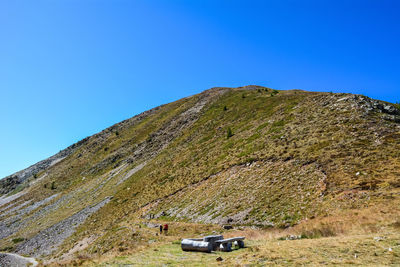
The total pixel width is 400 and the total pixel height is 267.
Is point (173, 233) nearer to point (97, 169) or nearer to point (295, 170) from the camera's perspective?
point (295, 170)

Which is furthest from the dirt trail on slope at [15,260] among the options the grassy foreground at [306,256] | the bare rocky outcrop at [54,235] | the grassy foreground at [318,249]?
the grassy foreground at [306,256]

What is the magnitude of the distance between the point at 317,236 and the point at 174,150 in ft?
191

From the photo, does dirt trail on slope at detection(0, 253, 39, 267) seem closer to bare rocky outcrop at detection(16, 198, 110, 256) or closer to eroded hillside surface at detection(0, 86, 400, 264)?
bare rocky outcrop at detection(16, 198, 110, 256)

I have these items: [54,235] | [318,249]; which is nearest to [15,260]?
[54,235]

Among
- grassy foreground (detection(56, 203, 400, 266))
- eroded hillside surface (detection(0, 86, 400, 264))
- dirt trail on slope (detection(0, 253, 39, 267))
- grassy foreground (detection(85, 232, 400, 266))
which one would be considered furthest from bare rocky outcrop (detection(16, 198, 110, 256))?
grassy foreground (detection(85, 232, 400, 266))

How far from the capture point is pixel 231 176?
4169 cm

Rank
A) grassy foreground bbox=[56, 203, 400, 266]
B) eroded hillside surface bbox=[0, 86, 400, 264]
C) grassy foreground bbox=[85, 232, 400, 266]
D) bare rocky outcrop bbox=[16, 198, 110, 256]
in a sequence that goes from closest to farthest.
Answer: grassy foreground bbox=[85, 232, 400, 266] < grassy foreground bbox=[56, 203, 400, 266] < eroded hillside surface bbox=[0, 86, 400, 264] < bare rocky outcrop bbox=[16, 198, 110, 256]

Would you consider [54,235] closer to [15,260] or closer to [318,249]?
[15,260]

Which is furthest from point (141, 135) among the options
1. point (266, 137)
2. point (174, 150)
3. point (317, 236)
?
point (317, 236)

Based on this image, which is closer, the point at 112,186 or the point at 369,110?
the point at 369,110

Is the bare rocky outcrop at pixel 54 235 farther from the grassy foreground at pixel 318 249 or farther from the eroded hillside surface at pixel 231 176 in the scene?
the grassy foreground at pixel 318 249

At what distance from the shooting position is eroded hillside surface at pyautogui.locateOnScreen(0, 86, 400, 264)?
28125 millimetres

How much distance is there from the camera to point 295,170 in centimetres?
3375

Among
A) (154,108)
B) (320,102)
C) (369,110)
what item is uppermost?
(154,108)
